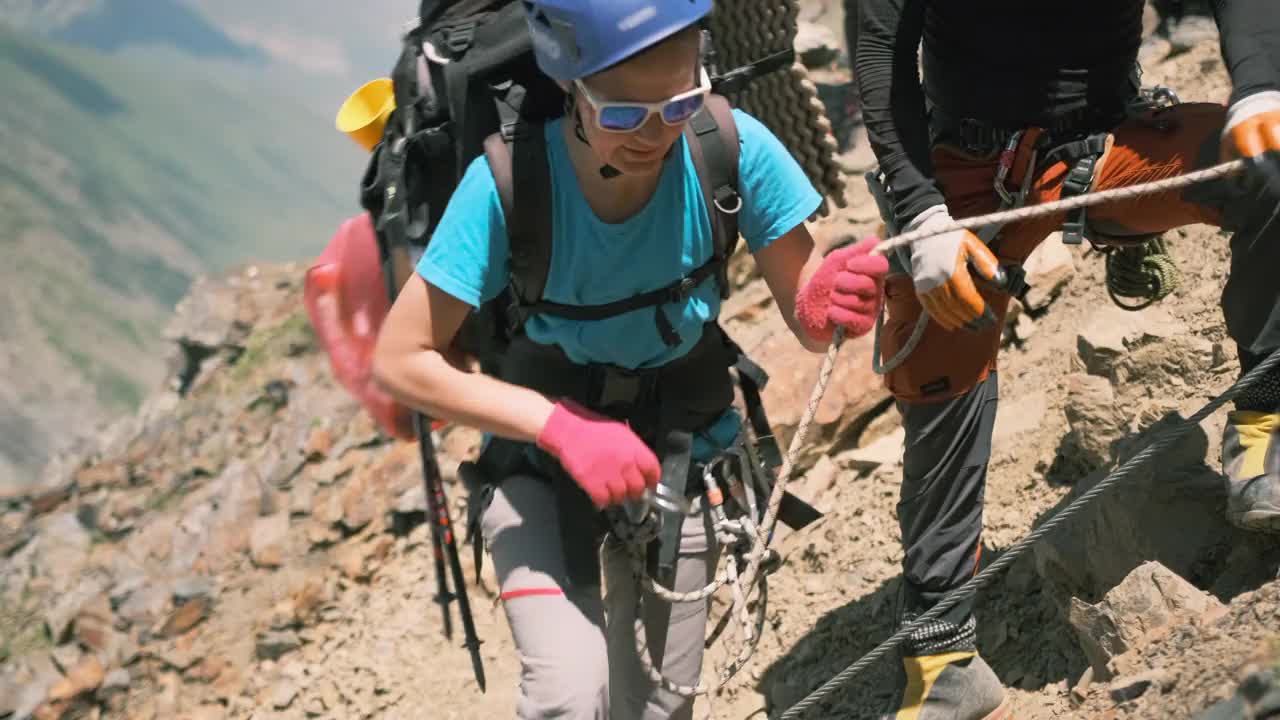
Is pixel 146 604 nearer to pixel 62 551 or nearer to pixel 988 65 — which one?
pixel 62 551

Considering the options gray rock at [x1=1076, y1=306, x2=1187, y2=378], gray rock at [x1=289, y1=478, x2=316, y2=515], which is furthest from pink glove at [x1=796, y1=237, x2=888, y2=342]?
gray rock at [x1=289, y1=478, x2=316, y2=515]

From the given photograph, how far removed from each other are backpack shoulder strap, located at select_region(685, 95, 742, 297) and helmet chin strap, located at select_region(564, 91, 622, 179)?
0.21 m

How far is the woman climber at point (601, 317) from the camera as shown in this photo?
96.4 inches

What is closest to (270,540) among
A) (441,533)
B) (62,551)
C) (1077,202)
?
(62,551)

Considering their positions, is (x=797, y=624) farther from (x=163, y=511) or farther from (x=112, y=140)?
(x=112, y=140)

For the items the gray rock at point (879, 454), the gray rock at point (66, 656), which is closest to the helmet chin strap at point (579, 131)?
the gray rock at point (879, 454)

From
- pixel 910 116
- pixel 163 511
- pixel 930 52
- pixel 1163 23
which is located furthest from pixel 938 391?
pixel 163 511

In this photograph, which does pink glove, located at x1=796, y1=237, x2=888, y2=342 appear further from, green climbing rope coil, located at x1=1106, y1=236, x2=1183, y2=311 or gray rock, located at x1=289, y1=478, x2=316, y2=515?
gray rock, located at x1=289, y1=478, x2=316, y2=515

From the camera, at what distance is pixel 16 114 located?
70.5 m

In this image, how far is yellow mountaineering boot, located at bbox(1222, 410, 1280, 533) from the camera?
116 inches

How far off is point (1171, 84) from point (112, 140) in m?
83.5

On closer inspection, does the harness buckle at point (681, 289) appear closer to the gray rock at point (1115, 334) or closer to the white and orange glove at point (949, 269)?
the white and orange glove at point (949, 269)

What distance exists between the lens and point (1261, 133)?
8.47 ft

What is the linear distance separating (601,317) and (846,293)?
59 centimetres
